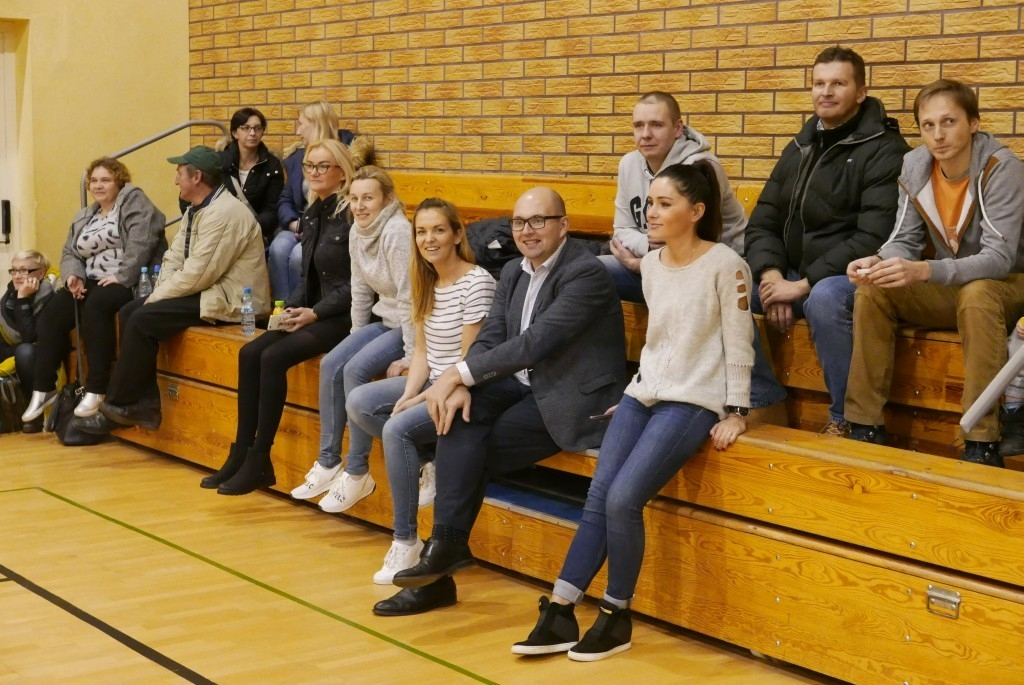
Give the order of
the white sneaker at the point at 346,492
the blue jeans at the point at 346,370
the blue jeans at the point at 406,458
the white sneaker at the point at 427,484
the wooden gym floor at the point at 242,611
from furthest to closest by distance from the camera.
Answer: the blue jeans at the point at 346,370, the white sneaker at the point at 346,492, the white sneaker at the point at 427,484, the blue jeans at the point at 406,458, the wooden gym floor at the point at 242,611

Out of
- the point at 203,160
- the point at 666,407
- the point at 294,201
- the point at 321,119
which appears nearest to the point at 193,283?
the point at 203,160

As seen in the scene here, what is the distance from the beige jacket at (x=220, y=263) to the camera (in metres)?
6.38

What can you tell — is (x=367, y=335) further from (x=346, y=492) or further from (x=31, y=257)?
(x=31, y=257)

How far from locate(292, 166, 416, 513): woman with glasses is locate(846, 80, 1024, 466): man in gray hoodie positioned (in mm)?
1767

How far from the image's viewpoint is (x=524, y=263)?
14.8 ft

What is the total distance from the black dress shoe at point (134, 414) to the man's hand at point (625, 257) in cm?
282

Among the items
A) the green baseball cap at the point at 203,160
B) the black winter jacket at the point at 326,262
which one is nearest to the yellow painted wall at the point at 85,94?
the green baseball cap at the point at 203,160

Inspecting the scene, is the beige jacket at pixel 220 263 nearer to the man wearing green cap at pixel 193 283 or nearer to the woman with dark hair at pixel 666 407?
the man wearing green cap at pixel 193 283

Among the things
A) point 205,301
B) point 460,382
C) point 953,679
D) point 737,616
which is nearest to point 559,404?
point 460,382

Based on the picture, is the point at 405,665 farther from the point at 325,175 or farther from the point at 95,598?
the point at 325,175

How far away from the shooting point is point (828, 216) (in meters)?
4.43

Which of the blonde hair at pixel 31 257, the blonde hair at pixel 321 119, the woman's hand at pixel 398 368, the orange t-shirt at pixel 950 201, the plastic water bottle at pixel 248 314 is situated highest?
the blonde hair at pixel 321 119

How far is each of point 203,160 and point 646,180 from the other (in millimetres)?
2457

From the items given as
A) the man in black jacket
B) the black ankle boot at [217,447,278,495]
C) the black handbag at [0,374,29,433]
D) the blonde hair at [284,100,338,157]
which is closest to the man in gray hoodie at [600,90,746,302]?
the man in black jacket
